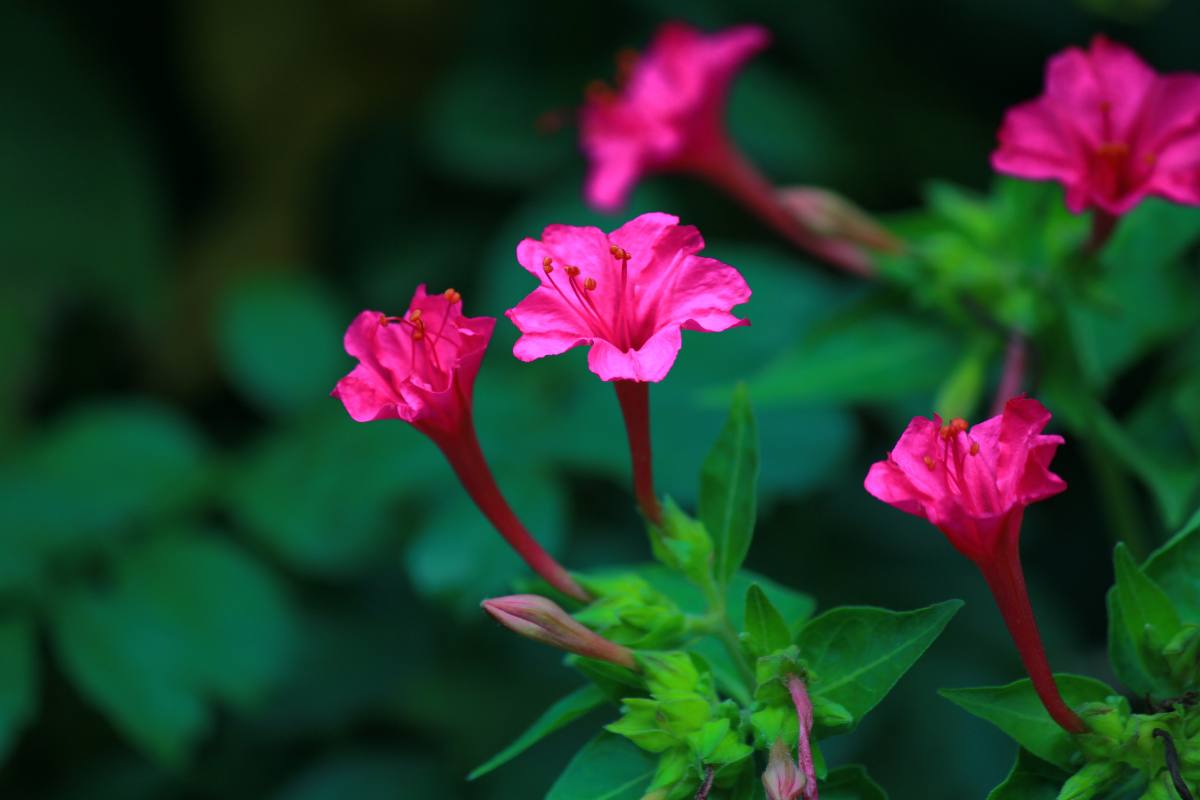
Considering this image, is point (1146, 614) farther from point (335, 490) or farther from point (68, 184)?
point (68, 184)

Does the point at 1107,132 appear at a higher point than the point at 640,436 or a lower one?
higher

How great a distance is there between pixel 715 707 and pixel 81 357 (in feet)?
8.23

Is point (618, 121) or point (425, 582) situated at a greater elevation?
point (618, 121)

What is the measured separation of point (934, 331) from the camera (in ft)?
6.47

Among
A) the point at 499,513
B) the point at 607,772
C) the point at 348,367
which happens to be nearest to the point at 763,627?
the point at 607,772

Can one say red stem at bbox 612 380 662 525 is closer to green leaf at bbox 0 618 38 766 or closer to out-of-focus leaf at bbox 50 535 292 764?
out-of-focus leaf at bbox 50 535 292 764

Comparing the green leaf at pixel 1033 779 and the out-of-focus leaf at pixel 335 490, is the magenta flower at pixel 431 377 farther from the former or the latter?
the out-of-focus leaf at pixel 335 490

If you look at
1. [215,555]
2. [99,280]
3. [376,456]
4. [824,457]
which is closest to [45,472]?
[215,555]

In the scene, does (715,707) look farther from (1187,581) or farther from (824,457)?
(824,457)

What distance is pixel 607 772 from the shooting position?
133 cm

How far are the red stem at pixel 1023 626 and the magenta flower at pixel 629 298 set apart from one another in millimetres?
353

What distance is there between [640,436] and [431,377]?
0.24 metres

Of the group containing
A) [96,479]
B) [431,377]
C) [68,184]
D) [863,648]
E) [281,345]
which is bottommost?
[96,479]

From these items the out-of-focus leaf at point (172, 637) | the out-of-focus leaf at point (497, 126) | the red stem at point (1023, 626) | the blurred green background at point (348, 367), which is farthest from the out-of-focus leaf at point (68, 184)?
the red stem at point (1023, 626)
